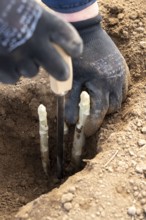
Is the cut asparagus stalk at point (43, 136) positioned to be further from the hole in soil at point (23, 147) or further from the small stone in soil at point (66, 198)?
the small stone in soil at point (66, 198)

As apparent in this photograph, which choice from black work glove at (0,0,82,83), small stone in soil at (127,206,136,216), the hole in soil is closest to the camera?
black work glove at (0,0,82,83)

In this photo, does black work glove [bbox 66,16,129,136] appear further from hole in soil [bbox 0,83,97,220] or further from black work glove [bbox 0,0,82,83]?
→ black work glove [bbox 0,0,82,83]

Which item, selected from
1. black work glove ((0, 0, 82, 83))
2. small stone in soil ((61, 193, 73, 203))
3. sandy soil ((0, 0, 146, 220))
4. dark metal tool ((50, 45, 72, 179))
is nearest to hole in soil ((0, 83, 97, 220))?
sandy soil ((0, 0, 146, 220))

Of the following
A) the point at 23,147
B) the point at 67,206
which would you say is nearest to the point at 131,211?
the point at 67,206

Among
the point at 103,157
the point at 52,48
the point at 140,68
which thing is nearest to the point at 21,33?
the point at 52,48

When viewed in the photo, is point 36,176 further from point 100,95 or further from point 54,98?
Result: point 100,95

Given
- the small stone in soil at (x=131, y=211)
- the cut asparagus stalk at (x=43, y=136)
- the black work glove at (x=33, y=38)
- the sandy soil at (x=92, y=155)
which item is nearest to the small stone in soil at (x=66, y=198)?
the sandy soil at (x=92, y=155)

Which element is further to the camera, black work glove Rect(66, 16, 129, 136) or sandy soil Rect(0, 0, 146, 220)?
black work glove Rect(66, 16, 129, 136)
